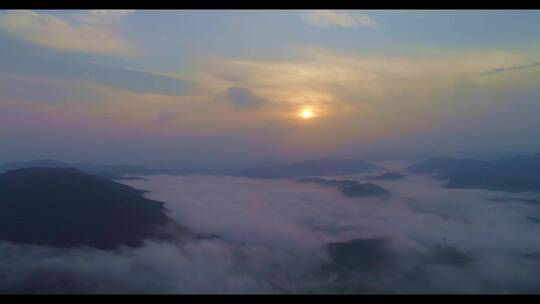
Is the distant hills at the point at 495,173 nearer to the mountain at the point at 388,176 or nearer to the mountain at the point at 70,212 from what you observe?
the mountain at the point at 388,176

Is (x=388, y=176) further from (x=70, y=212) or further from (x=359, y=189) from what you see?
(x=70, y=212)

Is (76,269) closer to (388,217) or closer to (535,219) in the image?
(388,217)

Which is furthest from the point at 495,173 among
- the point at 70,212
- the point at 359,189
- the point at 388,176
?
the point at 70,212

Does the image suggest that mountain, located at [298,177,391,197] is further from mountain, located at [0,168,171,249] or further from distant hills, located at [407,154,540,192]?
mountain, located at [0,168,171,249]

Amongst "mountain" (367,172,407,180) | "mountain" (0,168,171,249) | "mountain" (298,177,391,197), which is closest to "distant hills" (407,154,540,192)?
"mountain" (367,172,407,180)

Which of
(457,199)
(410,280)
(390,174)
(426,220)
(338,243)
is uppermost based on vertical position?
(390,174)
